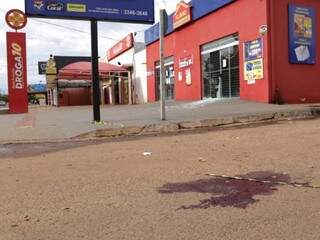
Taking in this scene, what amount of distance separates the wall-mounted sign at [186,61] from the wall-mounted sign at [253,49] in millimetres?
6634

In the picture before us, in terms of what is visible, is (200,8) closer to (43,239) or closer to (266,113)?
(266,113)

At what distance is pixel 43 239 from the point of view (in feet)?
17.2

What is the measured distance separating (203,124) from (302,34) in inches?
340

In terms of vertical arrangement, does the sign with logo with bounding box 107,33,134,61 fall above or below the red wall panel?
above

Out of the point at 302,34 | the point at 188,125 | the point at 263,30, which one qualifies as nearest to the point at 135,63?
the point at 302,34

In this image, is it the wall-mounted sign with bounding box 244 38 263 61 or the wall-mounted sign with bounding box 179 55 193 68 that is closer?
the wall-mounted sign with bounding box 244 38 263 61

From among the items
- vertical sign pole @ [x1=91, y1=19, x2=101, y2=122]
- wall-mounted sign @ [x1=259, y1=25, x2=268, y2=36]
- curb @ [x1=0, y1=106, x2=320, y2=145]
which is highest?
wall-mounted sign @ [x1=259, y1=25, x2=268, y2=36]

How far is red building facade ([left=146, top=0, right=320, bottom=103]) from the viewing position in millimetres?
21172

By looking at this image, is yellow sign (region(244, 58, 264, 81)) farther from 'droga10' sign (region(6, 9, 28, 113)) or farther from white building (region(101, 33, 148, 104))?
white building (region(101, 33, 148, 104))

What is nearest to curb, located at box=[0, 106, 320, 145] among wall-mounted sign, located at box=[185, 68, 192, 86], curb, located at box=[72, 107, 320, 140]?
curb, located at box=[72, 107, 320, 140]

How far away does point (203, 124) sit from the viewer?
15547 millimetres

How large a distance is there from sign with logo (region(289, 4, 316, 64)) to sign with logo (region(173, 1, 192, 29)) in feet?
25.0

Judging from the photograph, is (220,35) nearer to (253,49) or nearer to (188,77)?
(253,49)

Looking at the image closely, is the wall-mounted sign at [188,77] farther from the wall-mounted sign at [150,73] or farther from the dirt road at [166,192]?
the dirt road at [166,192]
